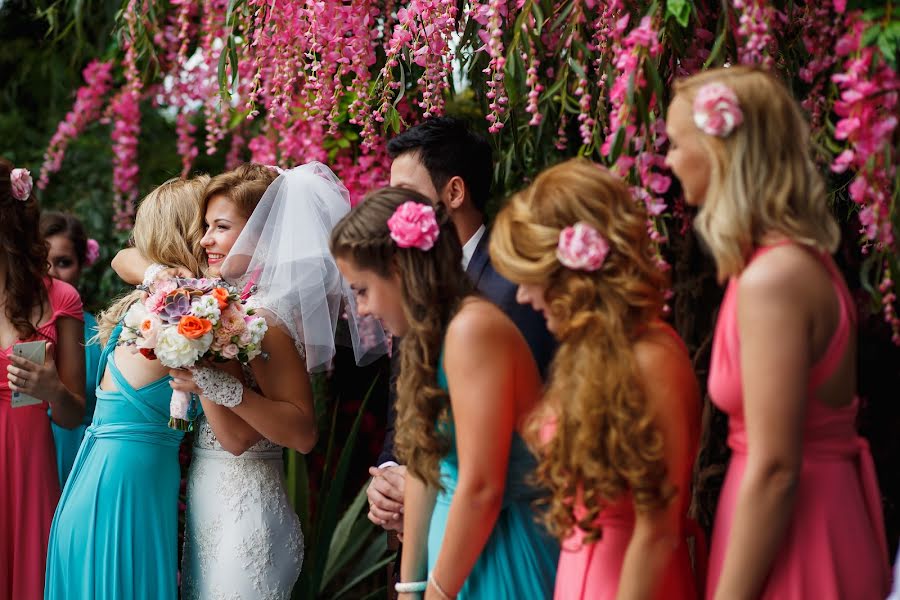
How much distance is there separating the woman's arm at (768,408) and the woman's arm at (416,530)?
35.1 inches

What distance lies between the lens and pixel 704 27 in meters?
2.89

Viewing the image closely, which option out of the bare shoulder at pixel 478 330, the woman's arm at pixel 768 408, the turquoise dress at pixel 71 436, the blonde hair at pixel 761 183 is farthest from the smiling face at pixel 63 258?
the woman's arm at pixel 768 408

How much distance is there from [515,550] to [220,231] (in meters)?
1.39

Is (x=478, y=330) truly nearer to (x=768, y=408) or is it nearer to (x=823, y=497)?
(x=768, y=408)

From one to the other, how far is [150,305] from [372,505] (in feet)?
2.69

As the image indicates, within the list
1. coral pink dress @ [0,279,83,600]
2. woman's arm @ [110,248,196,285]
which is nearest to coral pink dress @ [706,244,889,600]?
woman's arm @ [110,248,196,285]

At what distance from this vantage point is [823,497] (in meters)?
1.88

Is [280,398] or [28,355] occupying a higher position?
[28,355]

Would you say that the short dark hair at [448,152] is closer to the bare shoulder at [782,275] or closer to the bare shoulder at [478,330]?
the bare shoulder at [478,330]

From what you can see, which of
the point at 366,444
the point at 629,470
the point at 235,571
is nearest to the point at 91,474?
the point at 235,571

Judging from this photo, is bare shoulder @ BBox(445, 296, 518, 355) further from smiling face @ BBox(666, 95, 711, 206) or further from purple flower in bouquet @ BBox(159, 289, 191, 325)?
purple flower in bouquet @ BBox(159, 289, 191, 325)

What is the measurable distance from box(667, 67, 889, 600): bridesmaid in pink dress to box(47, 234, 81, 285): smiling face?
335 centimetres

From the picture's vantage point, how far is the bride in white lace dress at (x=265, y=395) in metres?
2.97

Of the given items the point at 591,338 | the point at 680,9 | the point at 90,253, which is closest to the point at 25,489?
the point at 90,253
